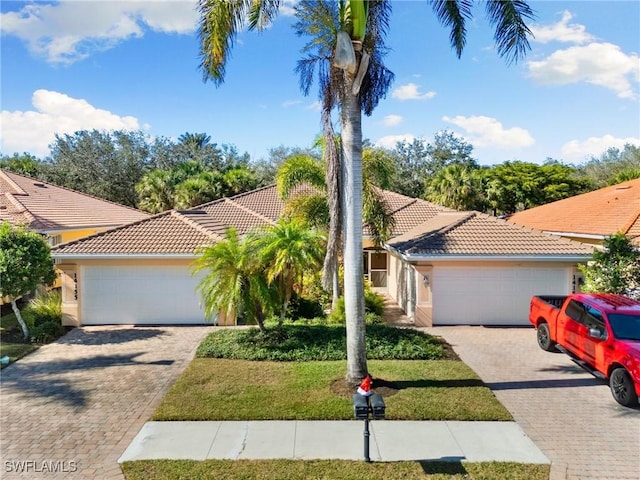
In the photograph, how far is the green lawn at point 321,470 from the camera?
6.65 meters

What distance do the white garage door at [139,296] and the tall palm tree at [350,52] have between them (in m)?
8.27

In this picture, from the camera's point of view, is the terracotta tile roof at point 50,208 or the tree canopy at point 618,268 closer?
the tree canopy at point 618,268

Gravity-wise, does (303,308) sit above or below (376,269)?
below

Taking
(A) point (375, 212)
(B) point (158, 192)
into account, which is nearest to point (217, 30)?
(A) point (375, 212)

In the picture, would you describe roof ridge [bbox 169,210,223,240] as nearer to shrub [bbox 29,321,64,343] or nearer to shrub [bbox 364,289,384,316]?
shrub [bbox 29,321,64,343]

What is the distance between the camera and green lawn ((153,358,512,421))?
28.3ft

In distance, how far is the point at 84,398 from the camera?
31.6 ft

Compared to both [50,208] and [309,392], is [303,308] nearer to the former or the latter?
[309,392]

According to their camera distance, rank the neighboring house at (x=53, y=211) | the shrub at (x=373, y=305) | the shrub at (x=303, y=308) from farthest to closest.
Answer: the neighboring house at (x=53, y=211)
the shrub at (x=373, y=305)
the shrub at (x=303, y=308)

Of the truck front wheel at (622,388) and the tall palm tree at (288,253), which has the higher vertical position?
the tall palm tree at (288,253)

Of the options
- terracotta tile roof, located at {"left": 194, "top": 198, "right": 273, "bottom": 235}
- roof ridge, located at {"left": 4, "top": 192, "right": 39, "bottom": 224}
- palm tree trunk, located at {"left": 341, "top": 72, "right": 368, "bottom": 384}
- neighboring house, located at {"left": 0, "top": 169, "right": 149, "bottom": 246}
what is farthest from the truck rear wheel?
roof ridge, located at {"left": 4, "top": 192, "right": 39, "bottom": 224}

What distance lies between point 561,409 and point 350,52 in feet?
26.7

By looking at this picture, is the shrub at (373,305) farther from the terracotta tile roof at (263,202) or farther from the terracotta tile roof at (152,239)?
the terracotta tile roof at (263,202)

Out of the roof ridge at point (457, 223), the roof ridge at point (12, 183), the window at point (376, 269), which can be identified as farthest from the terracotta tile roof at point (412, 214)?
the roof ridge at point (12, 183)
